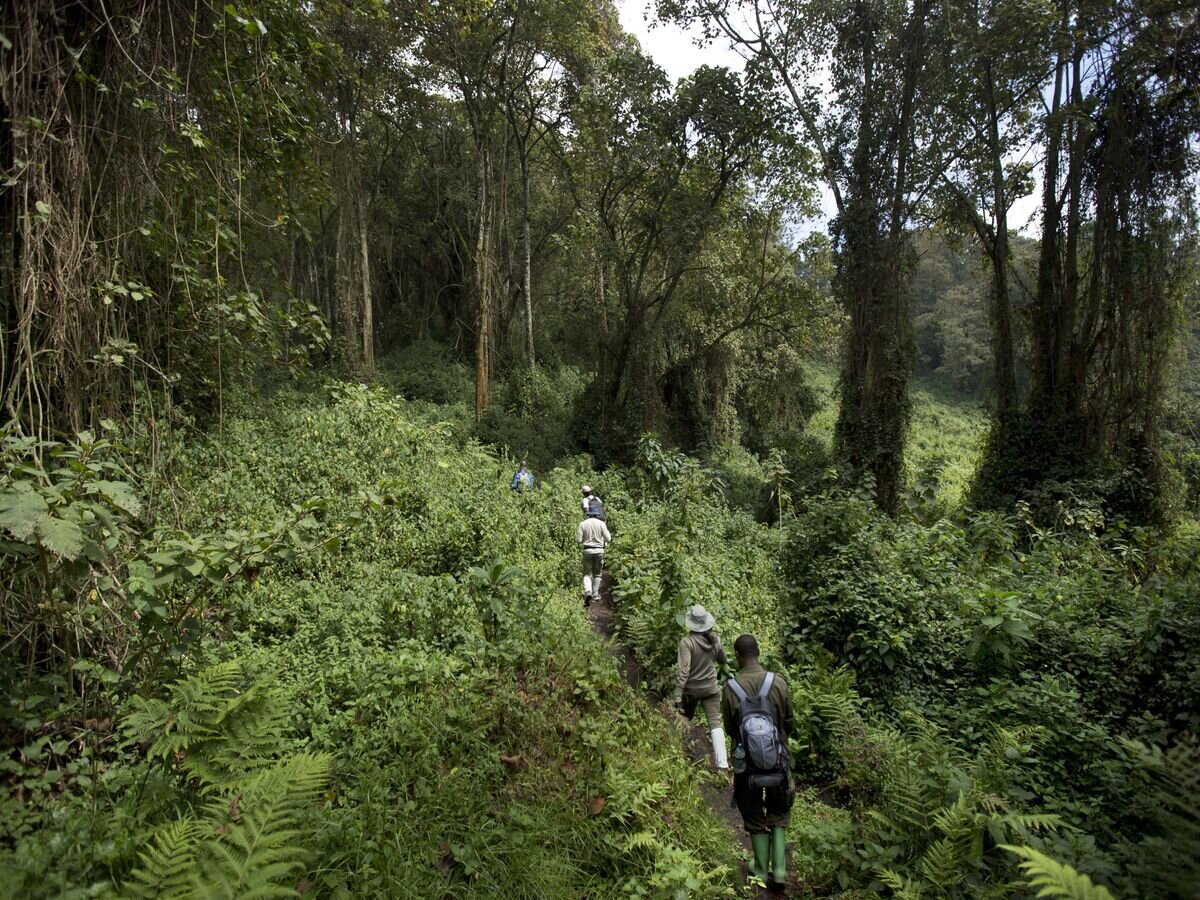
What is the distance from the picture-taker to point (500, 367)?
72.4 ft

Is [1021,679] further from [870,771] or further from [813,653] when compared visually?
[870,771]

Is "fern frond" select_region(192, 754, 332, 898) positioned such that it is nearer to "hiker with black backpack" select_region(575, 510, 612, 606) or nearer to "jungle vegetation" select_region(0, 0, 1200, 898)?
"jungle vegetation" select_region(0, 0, 1200, 898)

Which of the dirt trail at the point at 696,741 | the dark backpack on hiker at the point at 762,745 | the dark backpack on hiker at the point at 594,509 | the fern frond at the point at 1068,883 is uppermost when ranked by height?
the dark backpack on hiker at the point at 594,509

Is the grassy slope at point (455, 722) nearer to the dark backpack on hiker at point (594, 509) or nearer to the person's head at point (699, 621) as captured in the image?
Answer: the person's head at point (699, 621)

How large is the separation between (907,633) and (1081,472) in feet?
35.3

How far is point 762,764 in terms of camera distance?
3801 mm

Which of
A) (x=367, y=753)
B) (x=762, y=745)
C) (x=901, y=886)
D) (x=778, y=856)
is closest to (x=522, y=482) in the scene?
(x=367, y=753)

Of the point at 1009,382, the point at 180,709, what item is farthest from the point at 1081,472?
the point at 180,709

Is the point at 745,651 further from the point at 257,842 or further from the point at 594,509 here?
the point at 594,509

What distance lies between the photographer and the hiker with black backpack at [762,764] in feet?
12.5

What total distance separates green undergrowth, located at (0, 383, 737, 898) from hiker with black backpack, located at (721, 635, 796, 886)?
29 centimetres

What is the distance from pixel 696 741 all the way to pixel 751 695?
1.98 m

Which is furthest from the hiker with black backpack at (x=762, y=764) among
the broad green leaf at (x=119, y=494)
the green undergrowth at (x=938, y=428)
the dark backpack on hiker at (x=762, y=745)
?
the green undergrowth at (x=938, y=428)

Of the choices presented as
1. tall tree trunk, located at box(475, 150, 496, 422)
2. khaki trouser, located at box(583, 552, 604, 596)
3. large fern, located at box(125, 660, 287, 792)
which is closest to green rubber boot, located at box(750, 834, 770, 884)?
large fern, located at box(125, 660, 287, 792)
